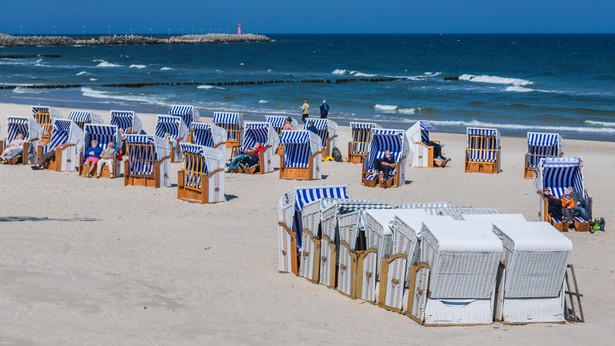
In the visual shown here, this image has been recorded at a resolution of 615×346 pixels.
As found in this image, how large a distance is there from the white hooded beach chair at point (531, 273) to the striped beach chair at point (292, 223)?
2870 millimetres

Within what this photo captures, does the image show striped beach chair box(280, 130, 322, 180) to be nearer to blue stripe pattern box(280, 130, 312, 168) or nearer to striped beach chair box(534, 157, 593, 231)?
blue stripe pattern box(280, 130, 312, 168)

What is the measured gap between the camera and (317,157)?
19.8 m

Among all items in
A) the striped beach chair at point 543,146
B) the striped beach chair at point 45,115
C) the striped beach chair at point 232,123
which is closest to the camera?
the striped beach chair at point 543,146

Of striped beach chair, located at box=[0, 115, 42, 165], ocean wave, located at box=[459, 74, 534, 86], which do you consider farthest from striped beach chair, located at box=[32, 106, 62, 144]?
ocean wave, located at box=[459, 74, 534, 86]

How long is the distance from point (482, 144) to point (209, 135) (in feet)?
20.2

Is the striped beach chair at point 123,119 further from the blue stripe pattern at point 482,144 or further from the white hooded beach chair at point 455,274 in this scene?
the white hooded beach chair at point 455,274

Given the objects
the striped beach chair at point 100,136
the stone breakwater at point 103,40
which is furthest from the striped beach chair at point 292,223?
the stone breakwater at point 103,40

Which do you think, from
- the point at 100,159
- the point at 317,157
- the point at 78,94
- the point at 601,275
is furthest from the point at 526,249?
the point at 78,94

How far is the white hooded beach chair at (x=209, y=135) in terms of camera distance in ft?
71.3

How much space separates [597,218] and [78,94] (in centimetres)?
4135

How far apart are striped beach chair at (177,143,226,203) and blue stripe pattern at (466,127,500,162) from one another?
6.89m

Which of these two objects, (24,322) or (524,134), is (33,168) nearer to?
(24,322)

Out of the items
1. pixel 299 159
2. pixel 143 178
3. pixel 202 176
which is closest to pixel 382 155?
pixel 299 159

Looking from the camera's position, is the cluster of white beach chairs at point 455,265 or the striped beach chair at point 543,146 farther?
the striped beach chair at point 543,146
